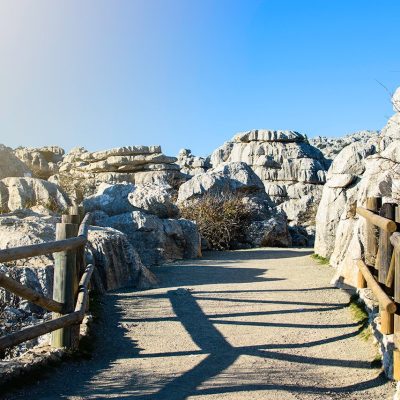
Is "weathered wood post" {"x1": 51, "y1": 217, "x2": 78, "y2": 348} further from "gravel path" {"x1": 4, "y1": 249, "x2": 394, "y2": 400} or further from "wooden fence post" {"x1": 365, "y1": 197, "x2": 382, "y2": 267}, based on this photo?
"wooden fence post" {"x1": 365, "y1": 197, "x2": 382, "y2": 267}

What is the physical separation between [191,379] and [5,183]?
11.7m

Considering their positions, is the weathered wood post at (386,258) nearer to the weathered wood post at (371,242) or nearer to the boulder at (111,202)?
the weathered wood post at (371,242)

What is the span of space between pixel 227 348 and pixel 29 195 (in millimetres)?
10129

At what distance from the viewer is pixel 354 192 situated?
10.9 m

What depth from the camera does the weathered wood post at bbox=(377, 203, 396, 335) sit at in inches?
199

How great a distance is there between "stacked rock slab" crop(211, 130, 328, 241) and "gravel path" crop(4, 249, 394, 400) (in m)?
30.0

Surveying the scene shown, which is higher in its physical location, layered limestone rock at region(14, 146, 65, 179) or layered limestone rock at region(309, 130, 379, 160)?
layered limestone rock at region(309, 130, 379, 160)

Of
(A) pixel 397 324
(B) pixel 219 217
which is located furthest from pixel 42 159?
(A) pixel 397 324

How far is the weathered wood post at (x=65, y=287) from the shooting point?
18.3ft

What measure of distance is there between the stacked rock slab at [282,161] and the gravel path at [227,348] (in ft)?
98.4

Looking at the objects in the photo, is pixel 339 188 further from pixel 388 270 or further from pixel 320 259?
pixel 388 270

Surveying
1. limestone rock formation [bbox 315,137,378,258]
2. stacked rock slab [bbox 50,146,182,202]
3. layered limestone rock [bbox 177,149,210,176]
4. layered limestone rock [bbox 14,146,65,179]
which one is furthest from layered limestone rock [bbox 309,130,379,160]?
limestone rock formation [bbox 315,137,378,258]

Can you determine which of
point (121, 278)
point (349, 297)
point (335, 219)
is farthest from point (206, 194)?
point (349, 297)

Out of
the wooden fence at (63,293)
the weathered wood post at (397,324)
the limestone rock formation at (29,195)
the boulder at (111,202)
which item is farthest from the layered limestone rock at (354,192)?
the limestone rock formation at (29,195)
